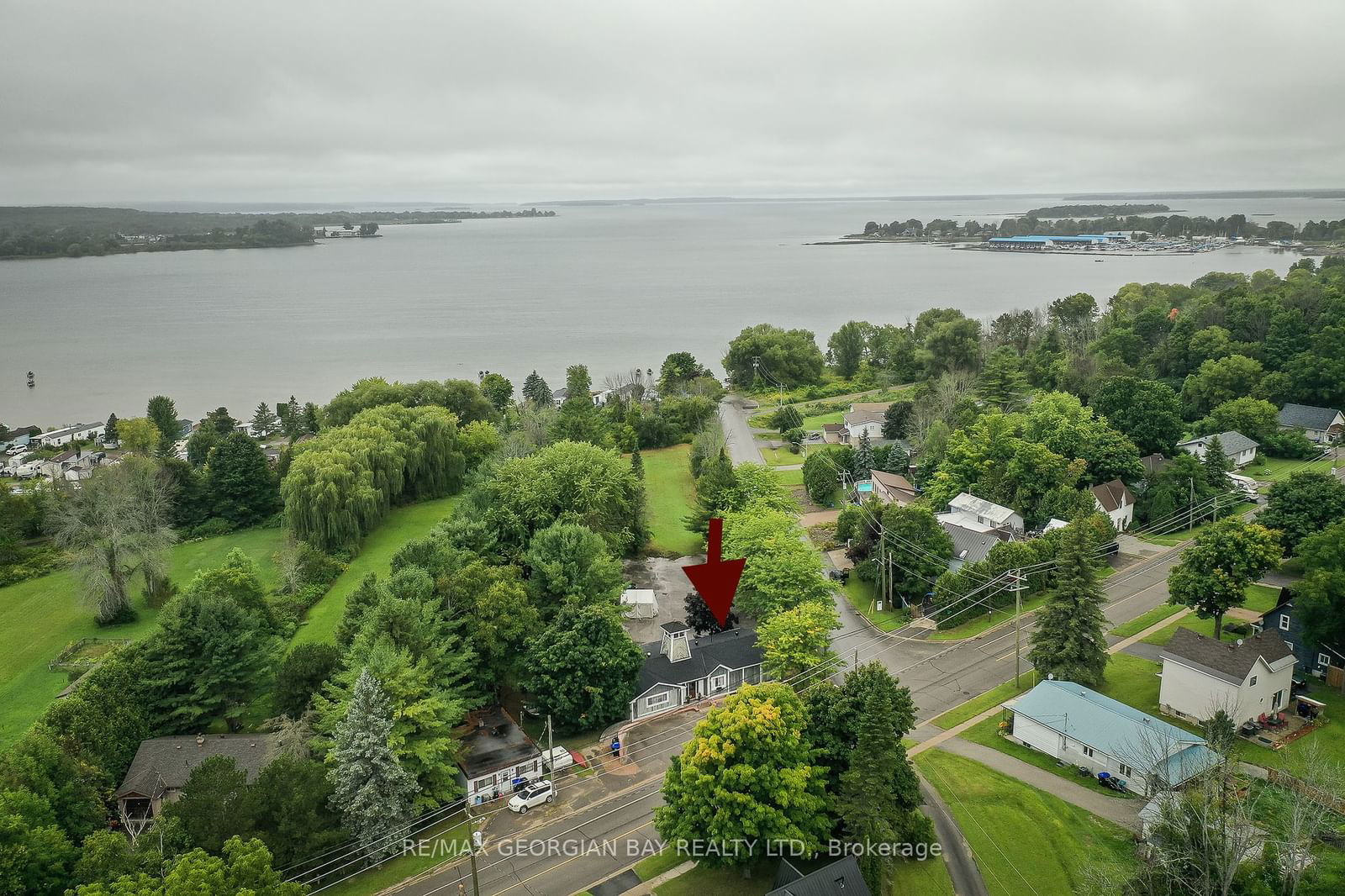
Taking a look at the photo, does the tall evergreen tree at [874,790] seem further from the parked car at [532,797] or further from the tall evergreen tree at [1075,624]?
the tall evergreen tree at [1075,624]

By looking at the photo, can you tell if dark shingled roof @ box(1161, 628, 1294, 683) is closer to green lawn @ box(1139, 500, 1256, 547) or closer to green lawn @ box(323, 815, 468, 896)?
green lawn @ box(1139, 500, 1256, 547)

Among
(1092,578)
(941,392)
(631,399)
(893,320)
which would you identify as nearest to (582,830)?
(1092,578)

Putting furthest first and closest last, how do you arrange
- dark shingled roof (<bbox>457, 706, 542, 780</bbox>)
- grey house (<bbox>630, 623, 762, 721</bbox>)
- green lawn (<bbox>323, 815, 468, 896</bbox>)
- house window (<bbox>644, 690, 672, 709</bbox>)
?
1. grey house (<bbox>630, 623, 762, 721</bbox>)
2. house window (<bbox>644, 690, 672, 709</bbox>)
3. dark shingled roof (<bbox>457, 706, 542, 780</bbox>)
4. green lawn (<bbox>323, 815, 468, 896</bbox>)

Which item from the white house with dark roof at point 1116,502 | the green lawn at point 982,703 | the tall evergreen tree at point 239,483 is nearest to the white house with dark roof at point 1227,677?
the green lawn at point 982,703

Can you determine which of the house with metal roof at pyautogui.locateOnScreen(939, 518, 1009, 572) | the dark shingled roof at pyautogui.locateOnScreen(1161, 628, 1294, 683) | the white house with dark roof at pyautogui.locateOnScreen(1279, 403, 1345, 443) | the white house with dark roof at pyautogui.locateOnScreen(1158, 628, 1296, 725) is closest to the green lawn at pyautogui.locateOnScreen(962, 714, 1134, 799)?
the white house with dark roof at pyautogui.locateOnScreen(1158, 628, 1296, 725)

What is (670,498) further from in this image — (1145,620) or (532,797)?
(532,797)

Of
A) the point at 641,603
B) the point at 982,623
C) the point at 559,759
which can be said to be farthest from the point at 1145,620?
the point at 559,759
